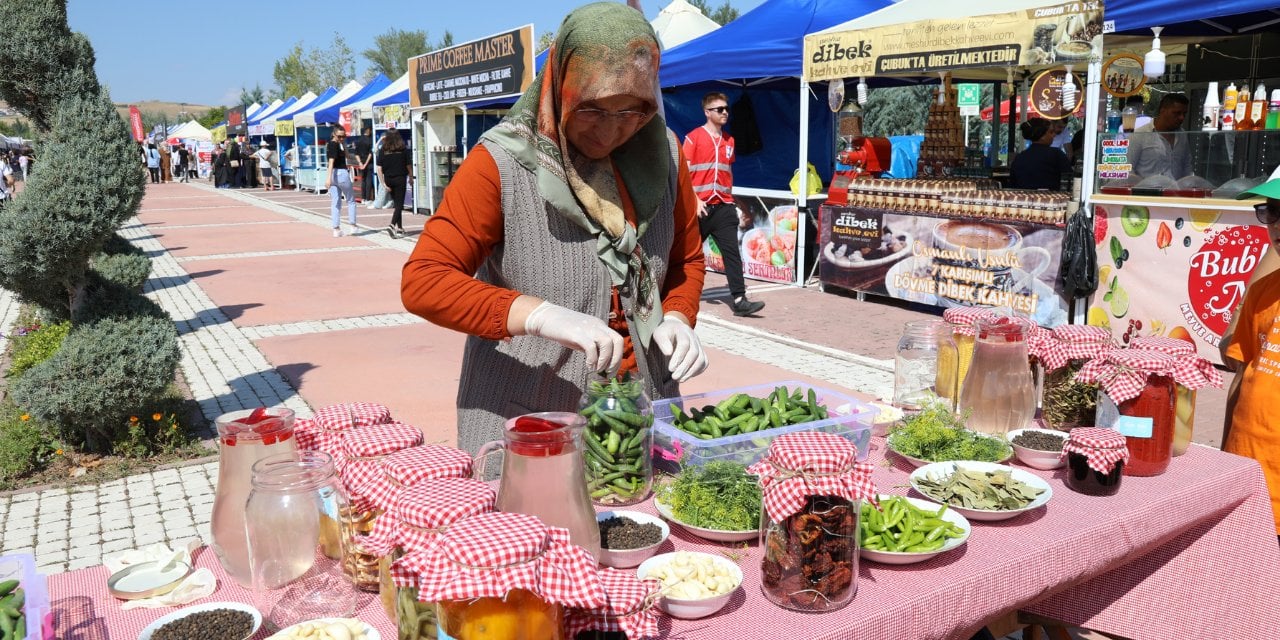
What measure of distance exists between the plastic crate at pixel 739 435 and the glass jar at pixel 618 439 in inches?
4.9

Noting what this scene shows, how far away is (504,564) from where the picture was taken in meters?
1.17

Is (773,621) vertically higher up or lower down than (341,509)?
lower down

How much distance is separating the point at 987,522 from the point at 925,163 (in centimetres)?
1064

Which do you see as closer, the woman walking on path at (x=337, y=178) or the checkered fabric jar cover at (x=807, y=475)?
the checkered fabric jar cover at (x=807, y=475)

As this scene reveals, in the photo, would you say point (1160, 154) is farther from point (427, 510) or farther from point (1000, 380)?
point (427, 510)

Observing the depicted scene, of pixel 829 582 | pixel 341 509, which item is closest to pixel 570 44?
pixel 341 509

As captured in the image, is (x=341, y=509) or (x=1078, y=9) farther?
(x=1078, y=9)

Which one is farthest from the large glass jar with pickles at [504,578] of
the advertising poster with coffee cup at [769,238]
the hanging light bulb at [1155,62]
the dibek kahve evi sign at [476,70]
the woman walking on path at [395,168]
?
the woman walking on path at [395,168]

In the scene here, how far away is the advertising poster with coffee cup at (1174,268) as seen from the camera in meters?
6.77

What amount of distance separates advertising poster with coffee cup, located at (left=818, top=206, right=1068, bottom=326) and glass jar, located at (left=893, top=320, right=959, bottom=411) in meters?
5.28

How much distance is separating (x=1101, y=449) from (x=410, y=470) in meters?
1.65

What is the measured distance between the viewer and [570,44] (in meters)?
2.06

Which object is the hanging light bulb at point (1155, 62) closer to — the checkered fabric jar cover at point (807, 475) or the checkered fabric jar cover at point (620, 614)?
the checkered fabric jar cover at point (807, 475)

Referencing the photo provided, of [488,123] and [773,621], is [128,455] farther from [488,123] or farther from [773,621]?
[488,123]
